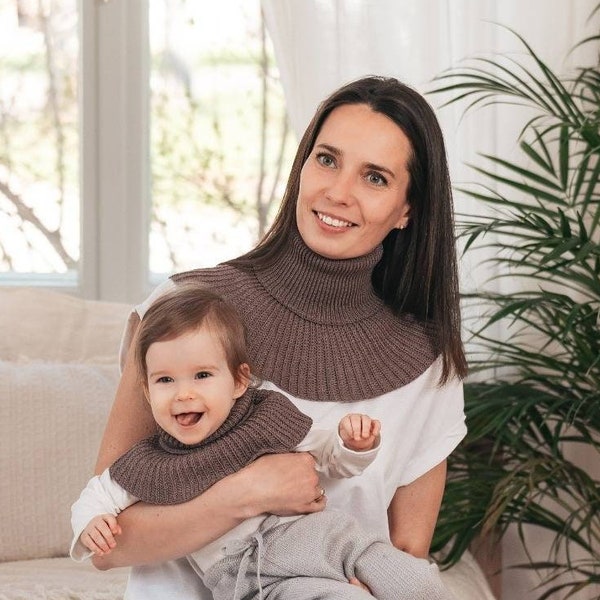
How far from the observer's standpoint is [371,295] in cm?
196

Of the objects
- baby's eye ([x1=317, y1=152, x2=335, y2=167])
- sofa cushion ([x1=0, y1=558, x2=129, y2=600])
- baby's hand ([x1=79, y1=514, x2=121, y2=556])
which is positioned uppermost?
baby's eye ([x1=317, y1=152, x2=335, y2=167])

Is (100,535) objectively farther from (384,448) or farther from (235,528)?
(384,448)

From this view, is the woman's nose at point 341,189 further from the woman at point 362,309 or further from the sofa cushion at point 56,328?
the sofa cushion at point 56,328

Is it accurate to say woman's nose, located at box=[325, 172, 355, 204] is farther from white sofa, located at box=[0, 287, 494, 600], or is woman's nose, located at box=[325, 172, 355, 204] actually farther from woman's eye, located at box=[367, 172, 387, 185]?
white sofa, located at box=[0, 287, 494, 600]

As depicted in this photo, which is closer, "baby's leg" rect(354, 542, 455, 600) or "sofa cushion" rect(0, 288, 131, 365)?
"baby's leg" rect(354, 542, 455, 600)

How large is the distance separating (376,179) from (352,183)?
51 mm

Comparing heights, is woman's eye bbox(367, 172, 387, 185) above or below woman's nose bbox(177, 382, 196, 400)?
above

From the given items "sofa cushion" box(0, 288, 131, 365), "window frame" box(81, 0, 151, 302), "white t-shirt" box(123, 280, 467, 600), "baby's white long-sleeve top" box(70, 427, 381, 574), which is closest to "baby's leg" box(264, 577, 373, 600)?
"baby's white long-sleeve top" box(70, 427, 381, 574)

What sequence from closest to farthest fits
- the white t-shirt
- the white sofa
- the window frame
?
1. the white t-shirt
2. the white sofa
3. the window frame

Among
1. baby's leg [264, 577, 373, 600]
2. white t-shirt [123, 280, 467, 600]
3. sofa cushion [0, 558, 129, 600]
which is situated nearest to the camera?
baby's leg [264, 577, 373, 600]

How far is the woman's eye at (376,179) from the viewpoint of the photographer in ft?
6.02

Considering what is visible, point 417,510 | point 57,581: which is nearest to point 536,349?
point 417,510

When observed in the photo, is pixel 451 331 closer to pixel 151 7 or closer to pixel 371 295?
pixel 371 295

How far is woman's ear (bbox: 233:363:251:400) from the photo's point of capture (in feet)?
5.44
